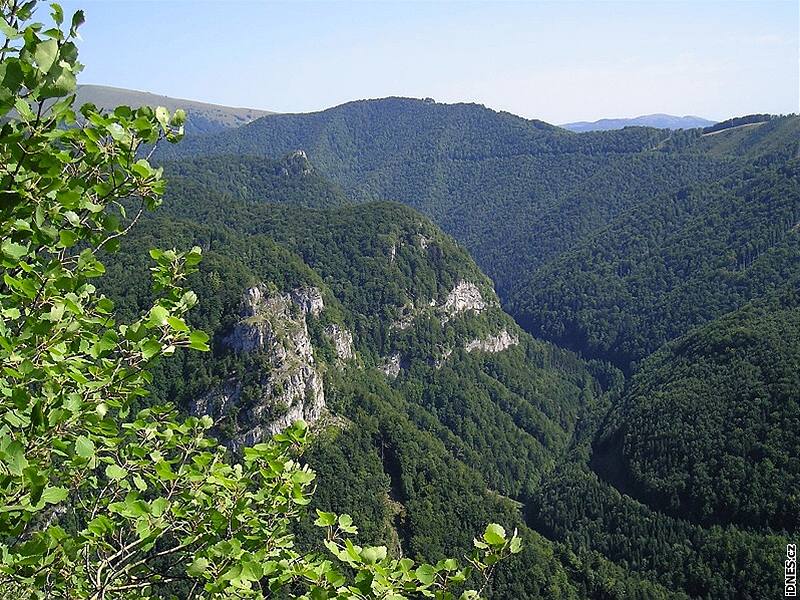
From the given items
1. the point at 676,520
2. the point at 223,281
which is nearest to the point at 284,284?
the point at 223,281

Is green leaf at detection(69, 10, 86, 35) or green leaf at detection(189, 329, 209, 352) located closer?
green leaf at detection(69, 10, 86, 35)

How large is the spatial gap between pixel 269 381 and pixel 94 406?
103m

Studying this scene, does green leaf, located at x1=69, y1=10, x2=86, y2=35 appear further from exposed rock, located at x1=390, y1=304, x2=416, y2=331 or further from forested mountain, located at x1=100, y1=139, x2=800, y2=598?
exposed rock, located at x1=390, y1=304, x2=416, y2=331

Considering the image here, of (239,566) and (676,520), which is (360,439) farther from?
(239,566)

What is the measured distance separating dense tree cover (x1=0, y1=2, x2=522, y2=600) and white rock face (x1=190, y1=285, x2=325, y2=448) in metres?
95.9

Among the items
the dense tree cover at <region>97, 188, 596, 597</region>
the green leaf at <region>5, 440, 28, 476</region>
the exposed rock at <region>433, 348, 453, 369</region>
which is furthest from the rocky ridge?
the green leaf at <region>5, 440, 28, 476</region>

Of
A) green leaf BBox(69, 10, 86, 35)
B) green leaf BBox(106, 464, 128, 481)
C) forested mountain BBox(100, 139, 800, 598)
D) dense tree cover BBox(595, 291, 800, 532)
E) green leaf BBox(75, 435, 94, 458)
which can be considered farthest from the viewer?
dense tree cover BBox(595, 291, 800, 532)

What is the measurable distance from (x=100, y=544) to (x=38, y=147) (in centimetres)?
420

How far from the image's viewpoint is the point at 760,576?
3253 inches

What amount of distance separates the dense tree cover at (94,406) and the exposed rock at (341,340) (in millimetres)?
141010

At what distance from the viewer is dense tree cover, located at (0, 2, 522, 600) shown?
4.39 metres

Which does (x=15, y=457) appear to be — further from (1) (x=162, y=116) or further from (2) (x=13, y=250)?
(1) (x=162, y=116)

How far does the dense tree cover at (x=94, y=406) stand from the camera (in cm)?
439

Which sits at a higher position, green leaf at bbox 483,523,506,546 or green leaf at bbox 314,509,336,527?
green leaf at bbox 483,523,506,546
